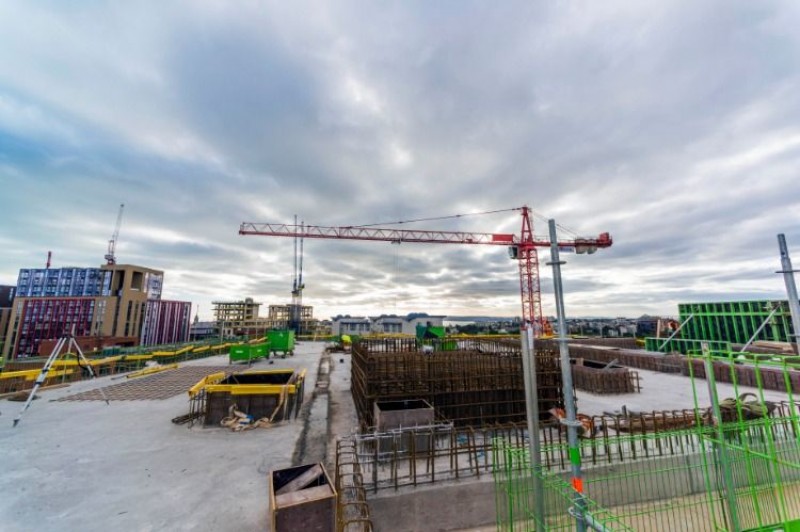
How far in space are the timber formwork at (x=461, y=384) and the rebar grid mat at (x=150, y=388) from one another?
12.2 meters

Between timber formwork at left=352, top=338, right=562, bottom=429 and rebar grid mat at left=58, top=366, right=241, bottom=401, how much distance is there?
40.1 feet

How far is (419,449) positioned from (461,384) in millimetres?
4050

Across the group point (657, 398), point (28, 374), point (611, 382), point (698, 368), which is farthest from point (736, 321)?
point (28, 374)

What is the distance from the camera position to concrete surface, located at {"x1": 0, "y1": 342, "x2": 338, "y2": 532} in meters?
6.61

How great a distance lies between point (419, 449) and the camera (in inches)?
391

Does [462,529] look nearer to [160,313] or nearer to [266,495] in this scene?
[266,495]

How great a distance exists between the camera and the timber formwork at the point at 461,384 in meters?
12.9

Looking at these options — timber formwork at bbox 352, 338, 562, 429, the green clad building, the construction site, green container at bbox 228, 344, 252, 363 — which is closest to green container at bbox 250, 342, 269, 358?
green container at bbox 228, 344, 252, 363

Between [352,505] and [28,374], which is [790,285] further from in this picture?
[28,374]


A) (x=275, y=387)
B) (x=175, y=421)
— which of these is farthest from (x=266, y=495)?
(x=175, y=421)

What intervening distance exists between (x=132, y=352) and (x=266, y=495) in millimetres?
34657

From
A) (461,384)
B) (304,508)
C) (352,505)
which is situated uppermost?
(461,384)

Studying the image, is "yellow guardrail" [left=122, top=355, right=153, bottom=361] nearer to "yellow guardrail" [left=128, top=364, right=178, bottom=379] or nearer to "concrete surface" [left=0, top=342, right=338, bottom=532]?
"yellow guardrail" [left=128, top=364, right=178, bottom=379]

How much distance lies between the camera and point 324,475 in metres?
6.82
